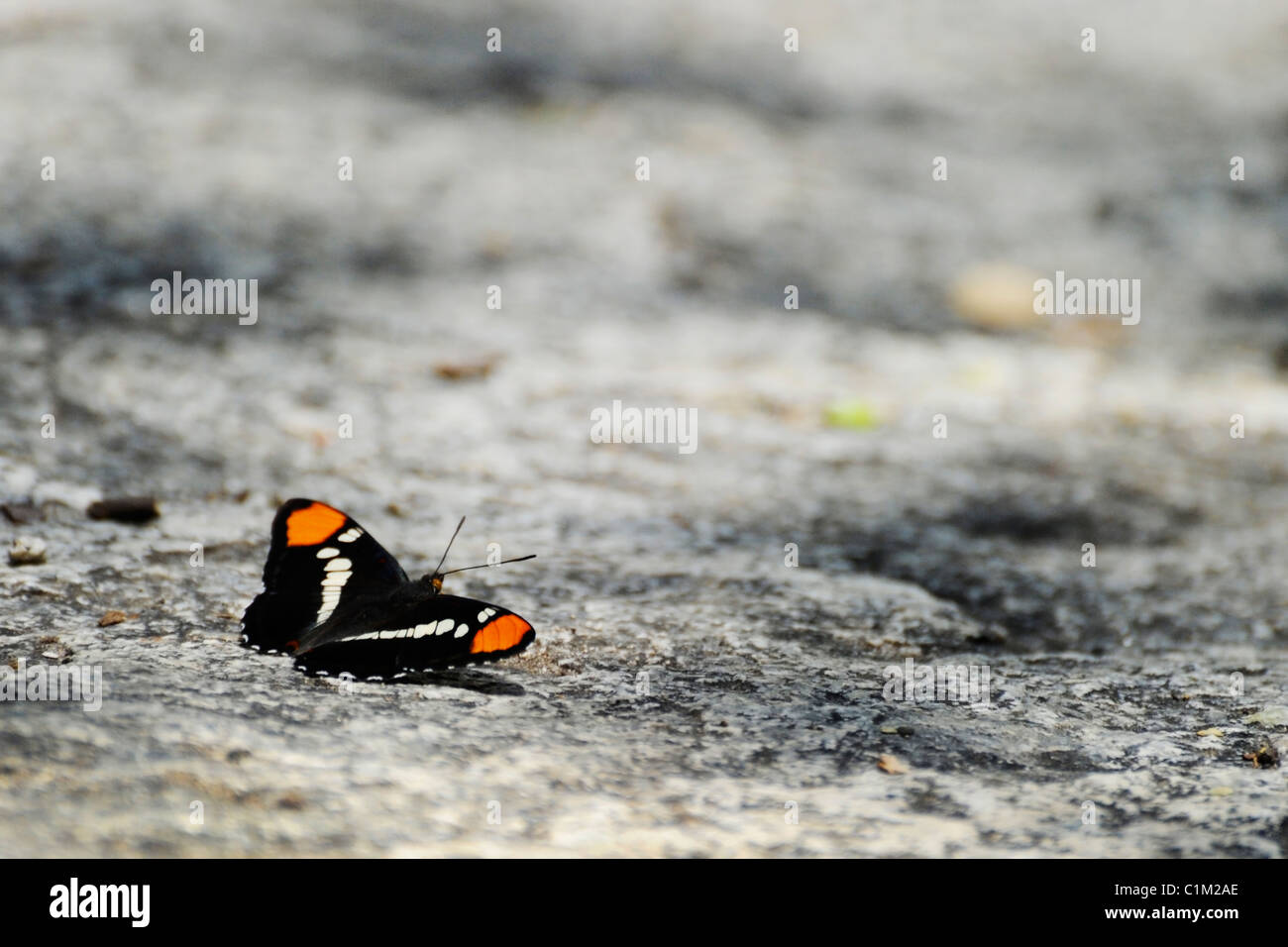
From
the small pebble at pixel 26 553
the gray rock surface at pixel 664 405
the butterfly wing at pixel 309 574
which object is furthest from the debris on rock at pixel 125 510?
the butterfly wing at pixel 309 574

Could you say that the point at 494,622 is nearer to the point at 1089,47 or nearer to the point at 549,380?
the point at 549,380

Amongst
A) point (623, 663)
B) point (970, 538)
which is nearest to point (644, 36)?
point (970, 538)

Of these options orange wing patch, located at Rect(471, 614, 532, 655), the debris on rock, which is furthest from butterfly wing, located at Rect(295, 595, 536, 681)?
the debris on rock

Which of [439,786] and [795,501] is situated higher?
[795,501]

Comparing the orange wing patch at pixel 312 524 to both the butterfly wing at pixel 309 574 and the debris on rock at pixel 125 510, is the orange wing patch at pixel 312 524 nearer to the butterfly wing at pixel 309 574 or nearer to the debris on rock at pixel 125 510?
the butterfly wing at pixel 309 574

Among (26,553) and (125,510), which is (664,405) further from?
(26,553)
